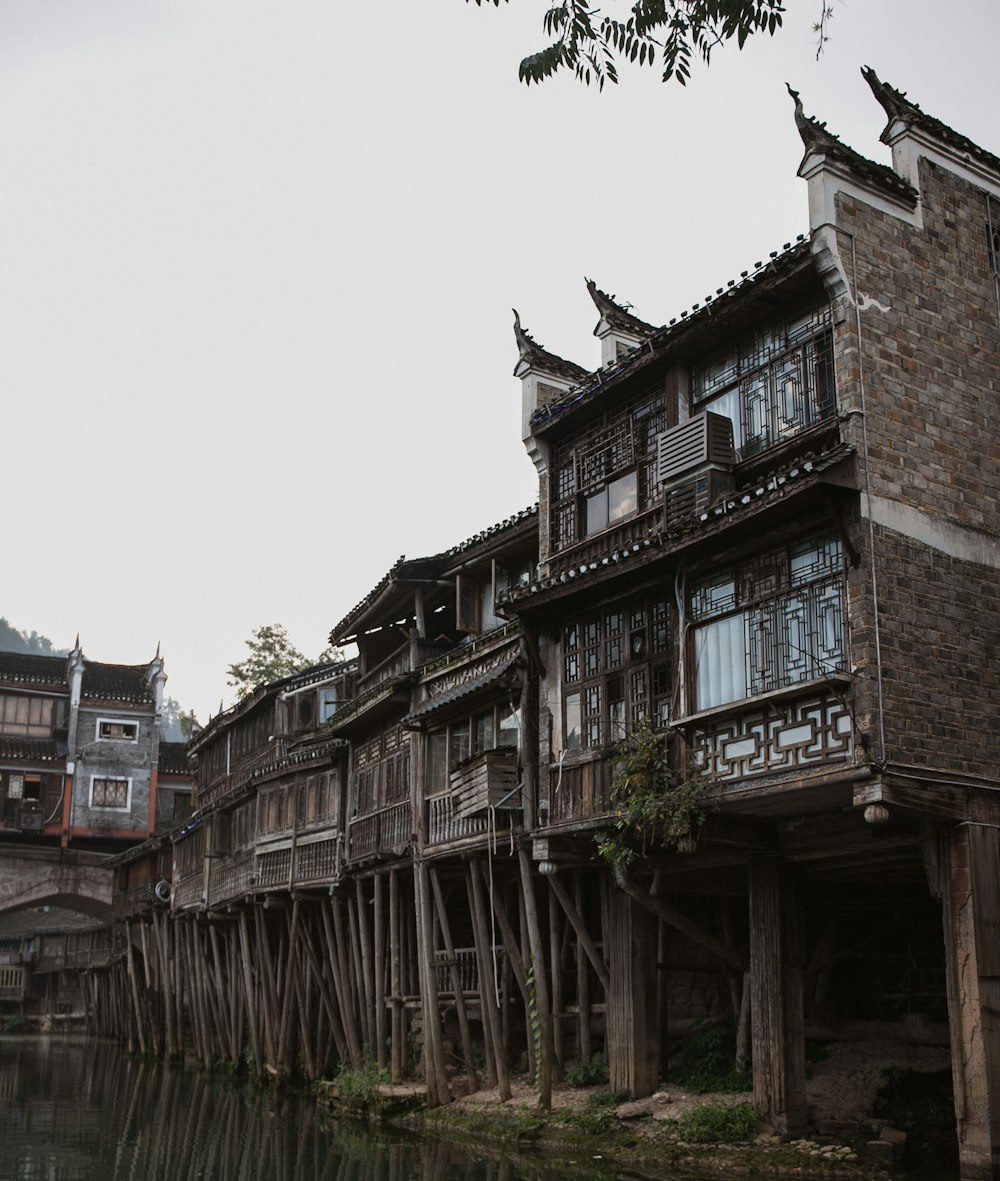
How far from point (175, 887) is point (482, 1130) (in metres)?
23.5

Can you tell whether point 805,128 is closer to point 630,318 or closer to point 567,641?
Answer: point 630,318

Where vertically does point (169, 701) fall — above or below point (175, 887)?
above

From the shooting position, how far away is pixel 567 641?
1953 centimetres

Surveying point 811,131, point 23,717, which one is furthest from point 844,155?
point 23,717

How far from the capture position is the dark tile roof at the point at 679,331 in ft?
53.8

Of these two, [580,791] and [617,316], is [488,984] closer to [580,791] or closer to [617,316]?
[580,791]

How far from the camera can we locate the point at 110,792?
188 feet

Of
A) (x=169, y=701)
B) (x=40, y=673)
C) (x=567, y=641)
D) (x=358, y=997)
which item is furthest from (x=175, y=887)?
(x=169, y=701)

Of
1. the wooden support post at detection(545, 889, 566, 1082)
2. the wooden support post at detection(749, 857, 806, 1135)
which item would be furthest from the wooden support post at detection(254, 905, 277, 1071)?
the wooden support post at detection(749, 857, 806, 1135)

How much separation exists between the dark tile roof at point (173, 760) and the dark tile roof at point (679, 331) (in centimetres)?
4294

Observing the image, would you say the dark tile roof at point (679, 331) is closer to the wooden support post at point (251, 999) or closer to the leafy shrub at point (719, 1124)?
the leafy shrub at point (719, 1124)

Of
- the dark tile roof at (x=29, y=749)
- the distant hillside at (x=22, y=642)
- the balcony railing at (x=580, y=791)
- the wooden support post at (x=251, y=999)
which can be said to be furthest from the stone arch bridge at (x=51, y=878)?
the distant hillside at (x=22, y=642)

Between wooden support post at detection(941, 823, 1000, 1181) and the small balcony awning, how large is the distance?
7483 millimetres

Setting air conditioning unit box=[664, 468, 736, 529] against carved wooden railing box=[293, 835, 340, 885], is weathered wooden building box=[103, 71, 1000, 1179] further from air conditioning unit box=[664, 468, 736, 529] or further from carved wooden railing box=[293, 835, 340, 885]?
carved wooden railing box=[293, 835, 340, 885]
